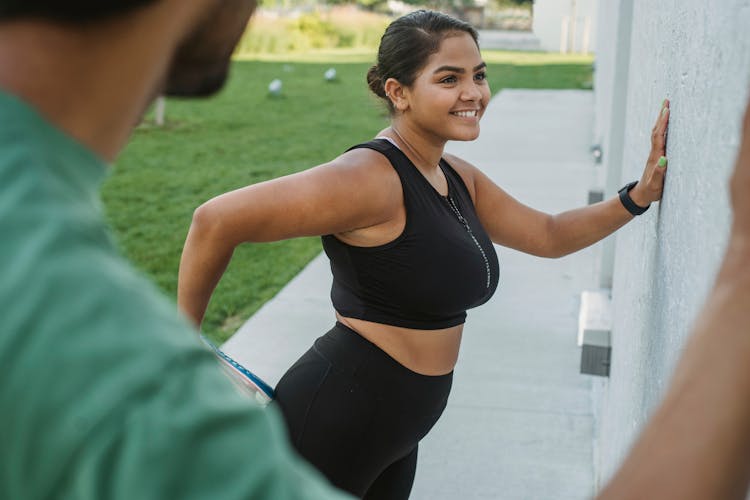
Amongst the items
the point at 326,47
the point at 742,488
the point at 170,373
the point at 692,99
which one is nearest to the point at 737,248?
the point at 742,488

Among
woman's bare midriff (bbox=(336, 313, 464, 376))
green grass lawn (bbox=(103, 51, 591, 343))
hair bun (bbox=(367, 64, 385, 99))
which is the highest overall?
hair bun (bbox=(367, 64, 385, 99))

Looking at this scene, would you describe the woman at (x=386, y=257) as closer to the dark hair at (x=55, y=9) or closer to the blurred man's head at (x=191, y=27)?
the blurred man's head at (x=191, y=27)

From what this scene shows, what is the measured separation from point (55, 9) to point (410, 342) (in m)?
2.06

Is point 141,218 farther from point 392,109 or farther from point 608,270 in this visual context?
point 392,109

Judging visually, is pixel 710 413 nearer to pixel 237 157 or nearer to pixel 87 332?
pixel 87 332

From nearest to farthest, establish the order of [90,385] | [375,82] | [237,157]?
1. [90,385]
2. [375,82]
3. [237,157]

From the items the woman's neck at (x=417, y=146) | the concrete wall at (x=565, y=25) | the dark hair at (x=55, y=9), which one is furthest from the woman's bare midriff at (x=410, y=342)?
the concrete wall at (x=565, y=25)

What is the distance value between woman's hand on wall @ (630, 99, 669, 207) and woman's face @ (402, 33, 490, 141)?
1.83 feet

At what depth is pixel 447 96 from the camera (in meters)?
2.84

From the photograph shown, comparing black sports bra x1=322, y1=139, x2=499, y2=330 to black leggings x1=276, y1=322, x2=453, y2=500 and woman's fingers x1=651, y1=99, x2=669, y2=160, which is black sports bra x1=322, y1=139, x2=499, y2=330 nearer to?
black leggings x1=276, y1=322, x2=453, y2=500

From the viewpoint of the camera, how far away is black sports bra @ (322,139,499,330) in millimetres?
2566

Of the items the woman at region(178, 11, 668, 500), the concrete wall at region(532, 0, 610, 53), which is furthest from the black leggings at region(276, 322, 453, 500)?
the concrete wall at region(532, 0, 610, 53)

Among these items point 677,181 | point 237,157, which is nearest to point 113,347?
point 677,181

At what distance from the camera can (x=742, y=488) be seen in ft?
2.15
